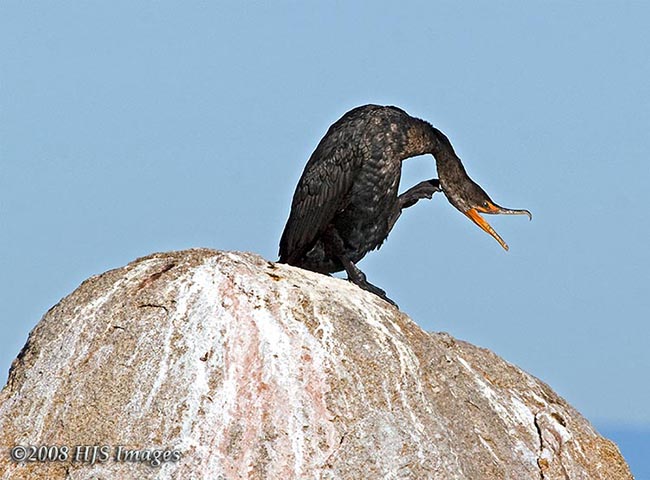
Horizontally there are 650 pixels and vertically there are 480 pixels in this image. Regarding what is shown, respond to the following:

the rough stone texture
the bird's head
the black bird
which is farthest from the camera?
the bird's head

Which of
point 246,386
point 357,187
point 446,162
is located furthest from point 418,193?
point 246,386

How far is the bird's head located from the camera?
12.7 meters

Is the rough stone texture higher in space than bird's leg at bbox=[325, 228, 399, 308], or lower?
lower

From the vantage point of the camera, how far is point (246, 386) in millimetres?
9023

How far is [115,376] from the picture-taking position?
9195mm

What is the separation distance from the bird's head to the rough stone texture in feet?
8.96

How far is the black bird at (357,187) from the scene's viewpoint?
12.0m

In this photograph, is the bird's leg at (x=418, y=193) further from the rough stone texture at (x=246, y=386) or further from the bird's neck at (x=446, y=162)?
the rough stone texture at (x=246, y=386)

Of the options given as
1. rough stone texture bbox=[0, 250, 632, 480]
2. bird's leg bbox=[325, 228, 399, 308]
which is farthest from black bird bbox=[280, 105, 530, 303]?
rough stone texture bbox=[0, 250, 632, 480]

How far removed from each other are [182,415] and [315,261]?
388 cm

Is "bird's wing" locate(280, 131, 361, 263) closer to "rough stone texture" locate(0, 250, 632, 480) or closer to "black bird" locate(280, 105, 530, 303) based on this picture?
"black bird" locate(280, 105, 530, 303)

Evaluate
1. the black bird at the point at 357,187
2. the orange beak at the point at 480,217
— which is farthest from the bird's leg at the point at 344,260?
the orange beak at the point at 480,217

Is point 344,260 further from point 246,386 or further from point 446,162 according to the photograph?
point 246,386

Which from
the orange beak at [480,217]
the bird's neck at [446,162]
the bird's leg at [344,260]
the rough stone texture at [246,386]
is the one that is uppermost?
the bird's neck at [446,162]
